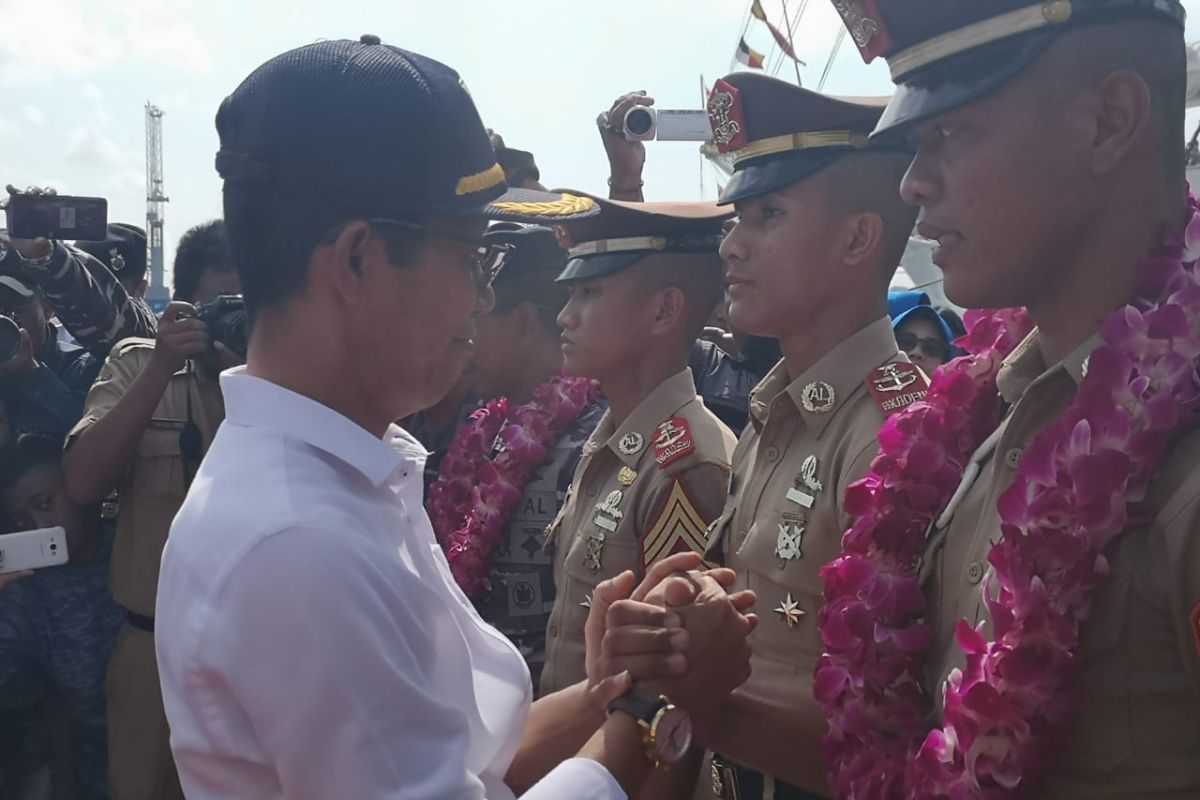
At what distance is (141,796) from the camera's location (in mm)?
4125

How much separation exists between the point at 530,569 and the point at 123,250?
3.30 meters

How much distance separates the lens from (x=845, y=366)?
2695 mm

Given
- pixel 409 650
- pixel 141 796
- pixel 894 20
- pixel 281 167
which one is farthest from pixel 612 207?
pixel 141 796

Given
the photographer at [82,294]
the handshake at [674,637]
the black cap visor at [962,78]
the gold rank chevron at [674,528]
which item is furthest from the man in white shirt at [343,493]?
the photographer at [82,294]

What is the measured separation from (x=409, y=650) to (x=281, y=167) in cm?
72

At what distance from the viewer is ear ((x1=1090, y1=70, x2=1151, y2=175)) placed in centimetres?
161

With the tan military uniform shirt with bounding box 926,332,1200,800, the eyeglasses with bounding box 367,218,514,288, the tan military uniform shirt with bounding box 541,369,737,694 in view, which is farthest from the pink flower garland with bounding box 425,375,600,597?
the tan military uniform shirt with bounding box 926,332,1200,800

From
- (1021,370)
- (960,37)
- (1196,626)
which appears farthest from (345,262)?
(1196,626)

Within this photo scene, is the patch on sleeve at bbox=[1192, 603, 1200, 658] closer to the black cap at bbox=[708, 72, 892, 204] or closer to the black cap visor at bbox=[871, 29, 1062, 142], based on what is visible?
the black cap visor at bbox=[871, 29, 1062, 142]

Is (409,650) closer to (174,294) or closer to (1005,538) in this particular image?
(1005,538)

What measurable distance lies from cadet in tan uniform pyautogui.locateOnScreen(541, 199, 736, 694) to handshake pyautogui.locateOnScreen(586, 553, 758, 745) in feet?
3.23

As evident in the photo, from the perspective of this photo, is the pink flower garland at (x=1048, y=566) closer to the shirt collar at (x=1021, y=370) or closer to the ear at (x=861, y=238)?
the shirt collar at (x=1021, y=370)

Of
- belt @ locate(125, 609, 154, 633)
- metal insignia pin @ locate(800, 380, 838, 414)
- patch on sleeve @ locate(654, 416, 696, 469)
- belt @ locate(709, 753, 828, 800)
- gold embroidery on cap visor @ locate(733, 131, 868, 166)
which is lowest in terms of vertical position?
belt @ locate(125, 609, 154, 633)

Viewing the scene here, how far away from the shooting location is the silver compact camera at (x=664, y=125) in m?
5.29
